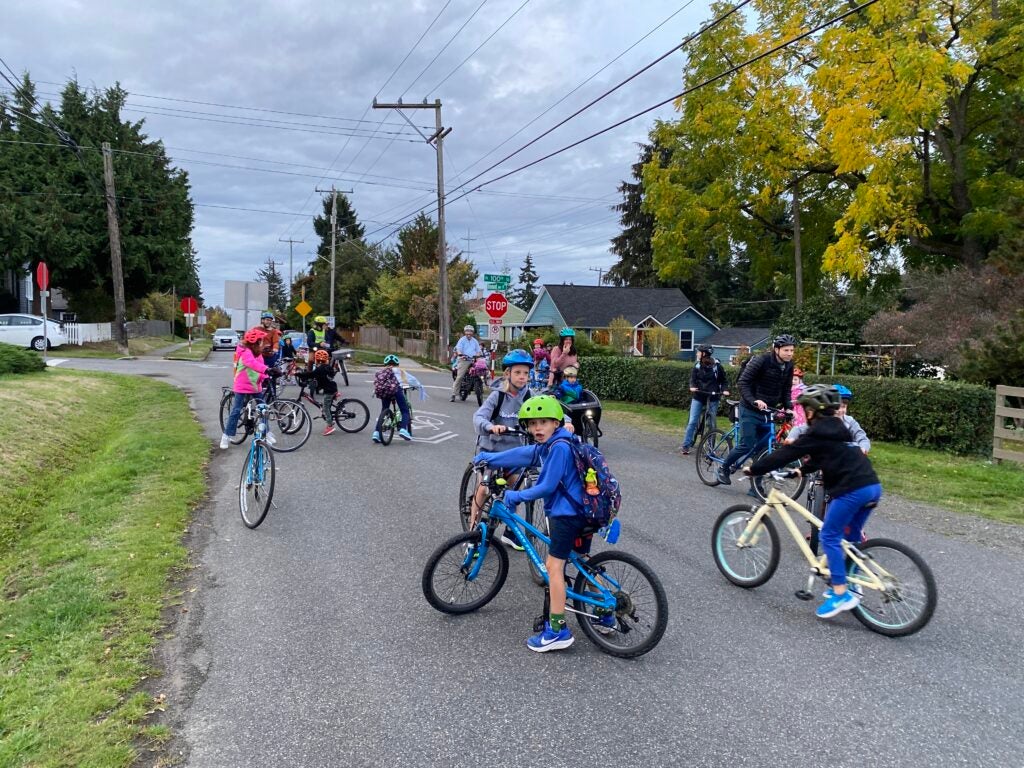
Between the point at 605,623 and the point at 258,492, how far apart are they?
161 inches

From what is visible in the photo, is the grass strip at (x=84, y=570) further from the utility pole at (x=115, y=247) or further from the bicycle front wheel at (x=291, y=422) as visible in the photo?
the utility pole at (x=115, y=247)

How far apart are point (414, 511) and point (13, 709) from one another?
424 centimetres

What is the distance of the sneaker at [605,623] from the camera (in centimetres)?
425

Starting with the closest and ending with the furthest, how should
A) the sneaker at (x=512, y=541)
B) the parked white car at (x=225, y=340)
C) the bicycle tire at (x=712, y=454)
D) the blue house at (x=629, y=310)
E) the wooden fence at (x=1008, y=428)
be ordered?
the sneaker at (x=512, y=541)
the bicycle tire at (x=712, y=454)
the wooden fence at (x=1008, y=428)
the parked white car at (x=225, y=340)
the blue house at (x=629, y=310)

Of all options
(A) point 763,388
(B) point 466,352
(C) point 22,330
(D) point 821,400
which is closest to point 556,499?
(D) point 821,400

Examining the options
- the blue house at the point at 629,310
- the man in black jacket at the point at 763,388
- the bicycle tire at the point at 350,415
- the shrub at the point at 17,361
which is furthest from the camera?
the blue house at the point at 629,310

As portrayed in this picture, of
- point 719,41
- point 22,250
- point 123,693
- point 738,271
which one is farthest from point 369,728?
point 738,271

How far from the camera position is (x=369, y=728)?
3408 millimetres

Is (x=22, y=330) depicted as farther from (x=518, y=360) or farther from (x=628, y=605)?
(x=628, y=605)

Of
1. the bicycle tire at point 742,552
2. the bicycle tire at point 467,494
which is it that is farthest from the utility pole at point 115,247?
the bicycle tire at point 742,552

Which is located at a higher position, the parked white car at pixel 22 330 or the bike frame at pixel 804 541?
the parked white car at pixel 22 330

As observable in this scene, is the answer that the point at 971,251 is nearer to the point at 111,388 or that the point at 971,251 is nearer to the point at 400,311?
the point at 111,388

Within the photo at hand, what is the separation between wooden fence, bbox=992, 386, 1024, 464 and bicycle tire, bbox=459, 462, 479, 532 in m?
7.96

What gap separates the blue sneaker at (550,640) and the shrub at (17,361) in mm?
16352
